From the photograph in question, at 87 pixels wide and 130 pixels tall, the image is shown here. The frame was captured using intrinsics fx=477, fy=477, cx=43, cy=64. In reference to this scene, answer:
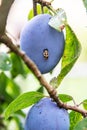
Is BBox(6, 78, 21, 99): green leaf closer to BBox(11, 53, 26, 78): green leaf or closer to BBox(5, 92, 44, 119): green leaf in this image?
BBox(11, 53, 26, 78): green leaf

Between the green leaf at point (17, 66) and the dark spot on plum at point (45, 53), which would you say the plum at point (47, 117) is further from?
the green leaf at point (17, 66)

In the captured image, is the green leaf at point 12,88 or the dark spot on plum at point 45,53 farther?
Result: the green leaf at point 12,88

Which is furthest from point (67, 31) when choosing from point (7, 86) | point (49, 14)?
point (7, 86)

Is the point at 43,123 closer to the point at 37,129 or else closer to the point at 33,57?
the point at 37,129

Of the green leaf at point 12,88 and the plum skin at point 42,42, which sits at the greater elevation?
the plum skin at point 42,42

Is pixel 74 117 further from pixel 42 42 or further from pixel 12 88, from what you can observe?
pixel 12 88

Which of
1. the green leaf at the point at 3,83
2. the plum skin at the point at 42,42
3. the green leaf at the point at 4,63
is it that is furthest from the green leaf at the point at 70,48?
the green leaf at the point at 3,83

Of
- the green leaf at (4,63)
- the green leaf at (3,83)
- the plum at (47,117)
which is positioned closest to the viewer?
the plum at (47,117)
